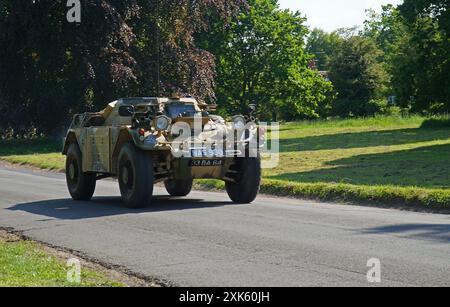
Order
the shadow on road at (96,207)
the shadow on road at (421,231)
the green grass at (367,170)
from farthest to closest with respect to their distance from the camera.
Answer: the green grass at (367,170)
the shadow on road at (96,207)
the shadow on road at (421,231)

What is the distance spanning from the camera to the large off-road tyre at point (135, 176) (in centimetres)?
1574

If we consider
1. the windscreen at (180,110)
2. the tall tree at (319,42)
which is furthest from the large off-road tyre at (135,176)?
the tall tree at (319,42)

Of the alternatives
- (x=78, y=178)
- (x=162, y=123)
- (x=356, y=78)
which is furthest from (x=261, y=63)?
(x=162, y=123)

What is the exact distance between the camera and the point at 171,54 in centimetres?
4575

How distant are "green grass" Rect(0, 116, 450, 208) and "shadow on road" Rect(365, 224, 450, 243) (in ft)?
10.6

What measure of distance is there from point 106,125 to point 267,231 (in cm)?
651

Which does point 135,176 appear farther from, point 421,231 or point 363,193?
point 421,231

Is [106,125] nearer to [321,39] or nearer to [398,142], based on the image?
[398,142]

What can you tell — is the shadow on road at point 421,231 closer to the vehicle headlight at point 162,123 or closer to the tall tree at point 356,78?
the vehicle headlight at point 162,123

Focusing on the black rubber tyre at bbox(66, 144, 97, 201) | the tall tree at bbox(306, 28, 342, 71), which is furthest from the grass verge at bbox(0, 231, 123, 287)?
the tall tree at bbox(306, 28, 342, 71)

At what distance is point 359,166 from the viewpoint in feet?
84.5

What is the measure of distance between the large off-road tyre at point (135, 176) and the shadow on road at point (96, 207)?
0.19 m

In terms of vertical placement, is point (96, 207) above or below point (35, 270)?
below

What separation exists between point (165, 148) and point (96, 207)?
6.54 ft
